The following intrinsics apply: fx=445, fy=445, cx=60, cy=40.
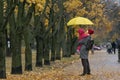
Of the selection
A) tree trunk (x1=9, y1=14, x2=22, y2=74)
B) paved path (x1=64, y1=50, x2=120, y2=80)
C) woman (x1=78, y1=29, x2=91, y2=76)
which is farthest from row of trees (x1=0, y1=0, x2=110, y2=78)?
woman (x1=78, y1=29, x2=91, y2=76)

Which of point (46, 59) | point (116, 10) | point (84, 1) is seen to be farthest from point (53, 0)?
point (116, 10)

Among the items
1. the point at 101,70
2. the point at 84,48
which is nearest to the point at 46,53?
the point at 101,70

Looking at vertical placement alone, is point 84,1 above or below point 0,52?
above

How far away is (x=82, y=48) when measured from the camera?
18703 millimetres

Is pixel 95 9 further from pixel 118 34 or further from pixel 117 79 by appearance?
pixel 118 34

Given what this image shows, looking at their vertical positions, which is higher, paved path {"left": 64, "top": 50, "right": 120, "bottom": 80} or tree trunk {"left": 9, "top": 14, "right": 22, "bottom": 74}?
tree trunk {"left": 9, "top": 14, "right": 22, "bottom": 74}

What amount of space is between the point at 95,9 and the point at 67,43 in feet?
17.6

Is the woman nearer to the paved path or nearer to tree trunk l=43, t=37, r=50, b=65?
the paved path

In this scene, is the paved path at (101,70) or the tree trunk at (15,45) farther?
the tree trunk at (15,45)

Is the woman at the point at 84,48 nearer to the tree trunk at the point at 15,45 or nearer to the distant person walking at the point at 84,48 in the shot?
the distant person walking at the point at 84,48

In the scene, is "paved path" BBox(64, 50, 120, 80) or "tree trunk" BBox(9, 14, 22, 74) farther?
"tree trunk" BBox(9, 14, 22, 74)

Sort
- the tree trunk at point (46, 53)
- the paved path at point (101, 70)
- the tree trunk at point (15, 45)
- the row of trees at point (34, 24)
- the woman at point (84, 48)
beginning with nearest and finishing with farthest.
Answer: the paved path at point (101, 70) → the woman at point (84, 48) → the row of trees at point (34, 24) → the tree trunk at point (15, 45) → the tree trunk at point (46, 53)

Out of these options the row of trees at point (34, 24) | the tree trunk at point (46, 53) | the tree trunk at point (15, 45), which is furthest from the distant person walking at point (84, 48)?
the tree trunk at point (46, 53)

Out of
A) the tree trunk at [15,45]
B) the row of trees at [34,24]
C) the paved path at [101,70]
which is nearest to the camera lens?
the paved path at [101,70]
